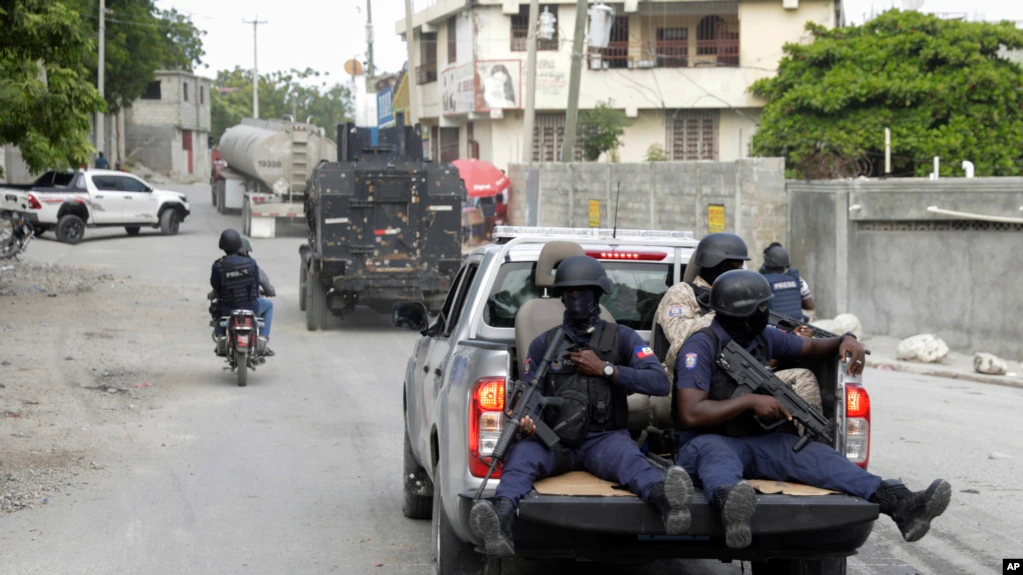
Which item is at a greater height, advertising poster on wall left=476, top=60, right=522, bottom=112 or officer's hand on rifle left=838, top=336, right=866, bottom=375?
advertising poster on wall left=476, top=60, right=522, bottom=112

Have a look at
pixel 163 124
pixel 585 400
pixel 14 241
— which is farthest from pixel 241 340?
pixel 163 124

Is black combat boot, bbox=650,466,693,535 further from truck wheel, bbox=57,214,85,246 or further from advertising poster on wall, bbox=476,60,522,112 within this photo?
advertising poster on wall, bbox=476,60,522,112

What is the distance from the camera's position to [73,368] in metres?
13.9

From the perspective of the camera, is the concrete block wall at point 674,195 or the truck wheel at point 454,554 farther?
the concrete block wall at point 674,195

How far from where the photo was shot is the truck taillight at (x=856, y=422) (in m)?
5.21

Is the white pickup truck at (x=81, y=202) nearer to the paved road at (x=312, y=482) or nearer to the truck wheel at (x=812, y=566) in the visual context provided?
the paved road at (x=312, y=482)

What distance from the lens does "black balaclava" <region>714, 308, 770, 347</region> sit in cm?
525

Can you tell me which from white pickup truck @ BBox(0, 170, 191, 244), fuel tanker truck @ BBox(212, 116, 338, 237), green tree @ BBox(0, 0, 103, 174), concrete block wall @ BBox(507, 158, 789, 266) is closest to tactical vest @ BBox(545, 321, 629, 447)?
green tree @ BBox(0, 0, 103, 174)

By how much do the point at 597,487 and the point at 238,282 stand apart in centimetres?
868

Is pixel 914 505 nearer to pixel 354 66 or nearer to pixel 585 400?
pixel 585 400

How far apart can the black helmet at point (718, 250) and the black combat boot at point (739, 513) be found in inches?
72.9

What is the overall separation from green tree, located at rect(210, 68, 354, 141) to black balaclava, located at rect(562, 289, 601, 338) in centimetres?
9933

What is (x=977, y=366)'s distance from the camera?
47.7 feet

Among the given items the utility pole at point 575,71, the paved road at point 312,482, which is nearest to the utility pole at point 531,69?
the utility pole at point 575,71
